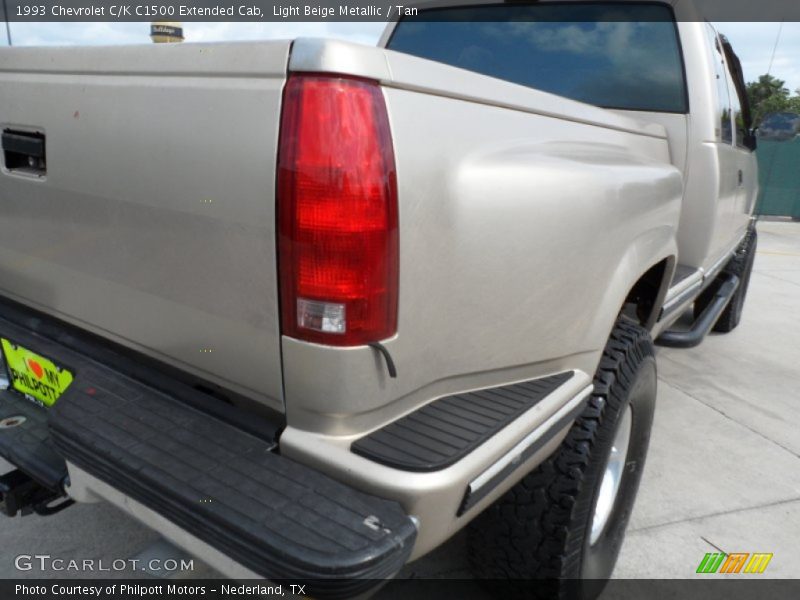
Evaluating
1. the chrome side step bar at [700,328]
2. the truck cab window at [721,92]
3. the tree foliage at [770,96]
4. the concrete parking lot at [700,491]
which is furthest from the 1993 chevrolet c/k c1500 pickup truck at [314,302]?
the tree foliage at [770,96]

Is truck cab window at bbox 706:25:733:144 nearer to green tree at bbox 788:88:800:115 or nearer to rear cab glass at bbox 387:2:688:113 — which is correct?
rear cab glass at bbox 387:2:688:113

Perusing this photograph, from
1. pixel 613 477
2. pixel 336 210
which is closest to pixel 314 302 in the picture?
pixel 336 210

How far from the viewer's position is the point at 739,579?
2268 mm

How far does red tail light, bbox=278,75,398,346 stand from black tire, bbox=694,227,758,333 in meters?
3.98

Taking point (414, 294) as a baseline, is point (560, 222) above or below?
above

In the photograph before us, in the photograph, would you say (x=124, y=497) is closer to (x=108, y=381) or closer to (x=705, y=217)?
(x=108, y=381)

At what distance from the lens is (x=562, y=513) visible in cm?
171

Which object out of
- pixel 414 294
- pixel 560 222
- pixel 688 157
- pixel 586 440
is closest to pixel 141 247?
pixel 414 294

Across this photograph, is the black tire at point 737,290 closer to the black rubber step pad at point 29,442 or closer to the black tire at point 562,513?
the black tire at point 562,513

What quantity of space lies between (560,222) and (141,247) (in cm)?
98

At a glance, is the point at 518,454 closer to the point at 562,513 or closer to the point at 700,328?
the point at 562,513

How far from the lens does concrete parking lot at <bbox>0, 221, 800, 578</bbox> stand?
226 cm

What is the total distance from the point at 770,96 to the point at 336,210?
2643 inches

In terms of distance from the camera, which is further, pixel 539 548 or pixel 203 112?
pixel 539 548
